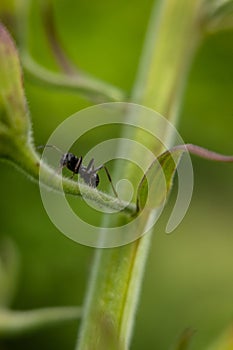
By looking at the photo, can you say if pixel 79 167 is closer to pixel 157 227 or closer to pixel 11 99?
pixel 11 99

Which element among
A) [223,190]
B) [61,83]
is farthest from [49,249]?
[61,83]

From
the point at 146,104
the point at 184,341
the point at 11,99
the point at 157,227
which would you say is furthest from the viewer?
the point at 157,227

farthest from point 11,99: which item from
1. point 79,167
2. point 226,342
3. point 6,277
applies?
point 6,277

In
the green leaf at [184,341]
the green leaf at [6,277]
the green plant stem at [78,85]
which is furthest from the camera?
the green leaf at [6,277]

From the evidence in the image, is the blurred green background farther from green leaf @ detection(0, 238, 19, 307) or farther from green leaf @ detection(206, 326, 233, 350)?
green leaf @ detection(206, 326, 233, 350)

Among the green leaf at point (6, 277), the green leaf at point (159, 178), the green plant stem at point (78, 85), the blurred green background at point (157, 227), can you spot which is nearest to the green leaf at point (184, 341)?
the green leaf at point (159, 178)

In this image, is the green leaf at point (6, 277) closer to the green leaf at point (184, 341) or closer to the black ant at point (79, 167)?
the black ant at point (79, 167)
